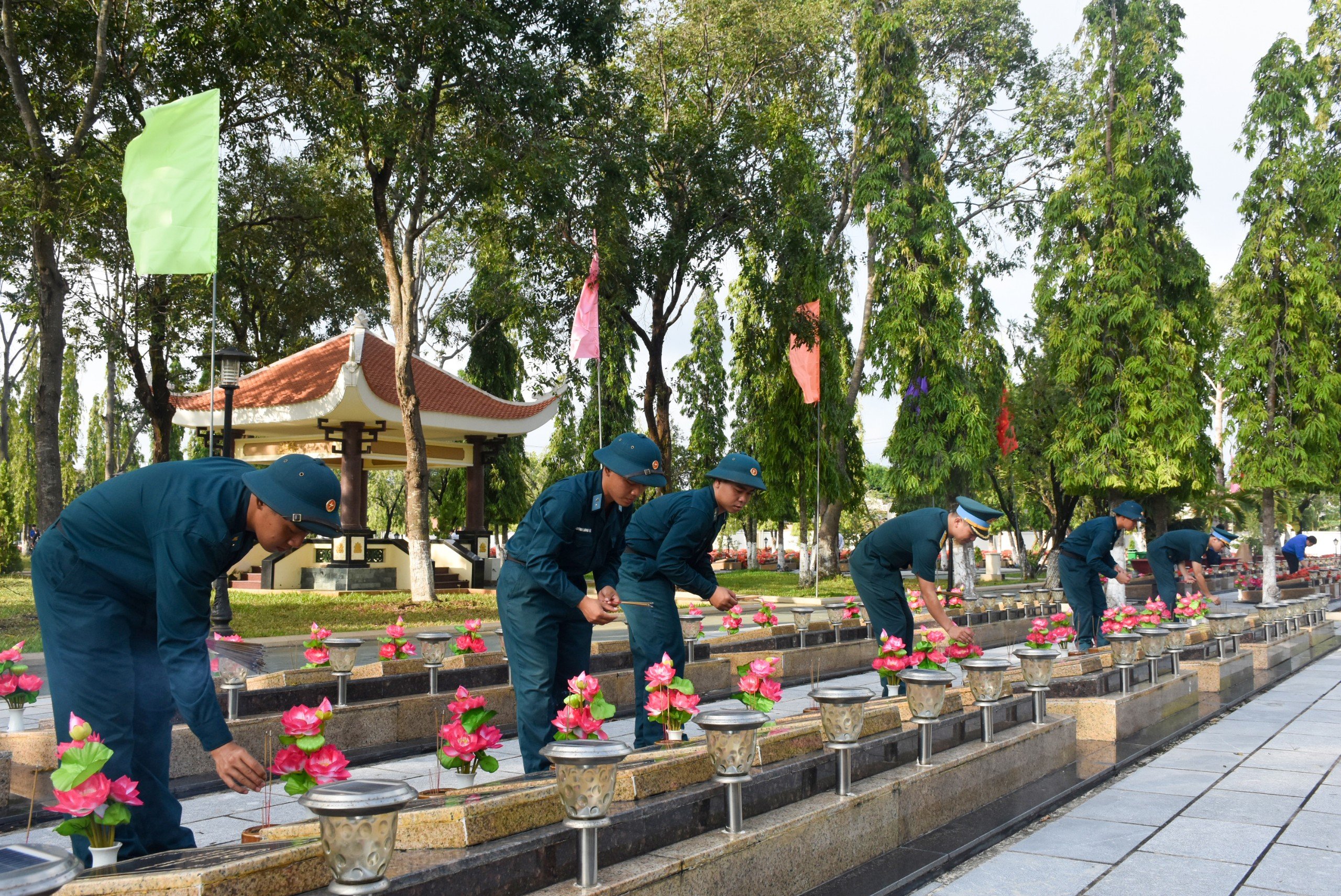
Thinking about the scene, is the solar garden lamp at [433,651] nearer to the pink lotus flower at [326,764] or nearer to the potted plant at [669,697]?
the potted plant at [669,697]

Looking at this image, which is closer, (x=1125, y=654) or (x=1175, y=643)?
(x=1125, y=654)

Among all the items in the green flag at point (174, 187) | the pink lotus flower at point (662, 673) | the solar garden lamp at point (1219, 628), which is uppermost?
the green flag at point (174, 187)

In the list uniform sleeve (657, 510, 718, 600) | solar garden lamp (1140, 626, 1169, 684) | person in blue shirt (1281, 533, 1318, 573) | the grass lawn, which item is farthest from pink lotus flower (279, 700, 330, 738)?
person in blue shirt (1281, 533, 1318, 573)

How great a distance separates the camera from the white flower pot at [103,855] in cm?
250

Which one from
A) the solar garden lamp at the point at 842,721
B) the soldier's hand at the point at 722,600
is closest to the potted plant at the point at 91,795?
the solar garden lamp at the point at 842,721

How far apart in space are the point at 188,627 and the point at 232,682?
2967 millimetres

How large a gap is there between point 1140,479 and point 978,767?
48.0 ft

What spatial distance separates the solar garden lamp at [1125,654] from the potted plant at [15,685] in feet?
20.6

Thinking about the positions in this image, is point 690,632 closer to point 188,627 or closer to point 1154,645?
point 1154,645

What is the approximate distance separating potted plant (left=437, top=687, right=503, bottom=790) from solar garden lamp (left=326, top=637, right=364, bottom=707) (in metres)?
2.35

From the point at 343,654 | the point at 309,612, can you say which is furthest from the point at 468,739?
the point at 309,612

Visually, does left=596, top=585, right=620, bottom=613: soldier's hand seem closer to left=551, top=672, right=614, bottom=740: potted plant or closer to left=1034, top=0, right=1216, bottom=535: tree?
left=551, top=672, right=614, bottom=740: potted plant

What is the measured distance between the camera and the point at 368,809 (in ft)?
6.89

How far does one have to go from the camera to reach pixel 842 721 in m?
3.59
